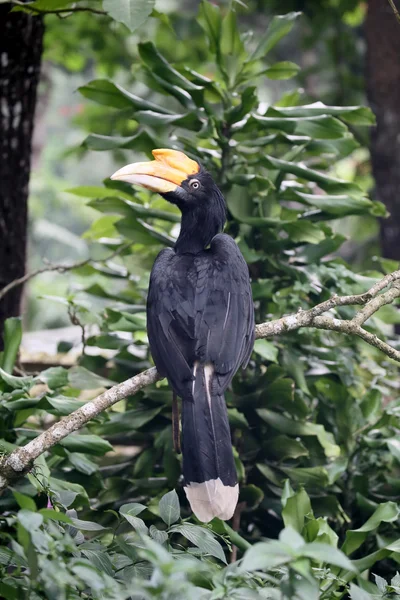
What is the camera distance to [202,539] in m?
1.62

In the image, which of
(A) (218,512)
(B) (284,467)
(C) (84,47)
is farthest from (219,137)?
(C) (84,47)

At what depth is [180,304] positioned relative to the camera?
2107mm

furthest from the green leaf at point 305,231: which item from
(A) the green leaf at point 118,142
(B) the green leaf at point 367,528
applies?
(B) the green leaf at point 367,528

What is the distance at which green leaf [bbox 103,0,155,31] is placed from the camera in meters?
2.06

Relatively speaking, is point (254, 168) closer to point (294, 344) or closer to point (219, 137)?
point (219, 137)

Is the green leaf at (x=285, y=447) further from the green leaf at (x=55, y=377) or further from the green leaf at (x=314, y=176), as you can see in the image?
the green leaf at (x=314, y=176)

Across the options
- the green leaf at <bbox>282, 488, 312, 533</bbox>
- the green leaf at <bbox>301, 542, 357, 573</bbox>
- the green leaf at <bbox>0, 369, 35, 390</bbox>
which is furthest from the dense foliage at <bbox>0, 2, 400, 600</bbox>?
the green leaf at <bbox>301, 542, 357, 573</bbox>

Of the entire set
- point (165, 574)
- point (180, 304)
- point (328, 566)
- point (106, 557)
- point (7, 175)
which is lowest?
point (328, 566)

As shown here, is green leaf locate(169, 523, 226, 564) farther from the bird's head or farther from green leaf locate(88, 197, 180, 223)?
green leaf locate(88, 197, 180, 223)

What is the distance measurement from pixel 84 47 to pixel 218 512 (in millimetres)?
4448

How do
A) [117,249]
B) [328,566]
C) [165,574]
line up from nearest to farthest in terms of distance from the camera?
[165,574] < [328,566] < [117,249]

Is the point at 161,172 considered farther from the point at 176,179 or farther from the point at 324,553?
the point at 324,553

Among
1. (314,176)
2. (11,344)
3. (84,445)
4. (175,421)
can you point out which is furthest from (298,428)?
(11,344)

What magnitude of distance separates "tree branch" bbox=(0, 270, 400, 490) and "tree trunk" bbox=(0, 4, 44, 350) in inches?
46.3
